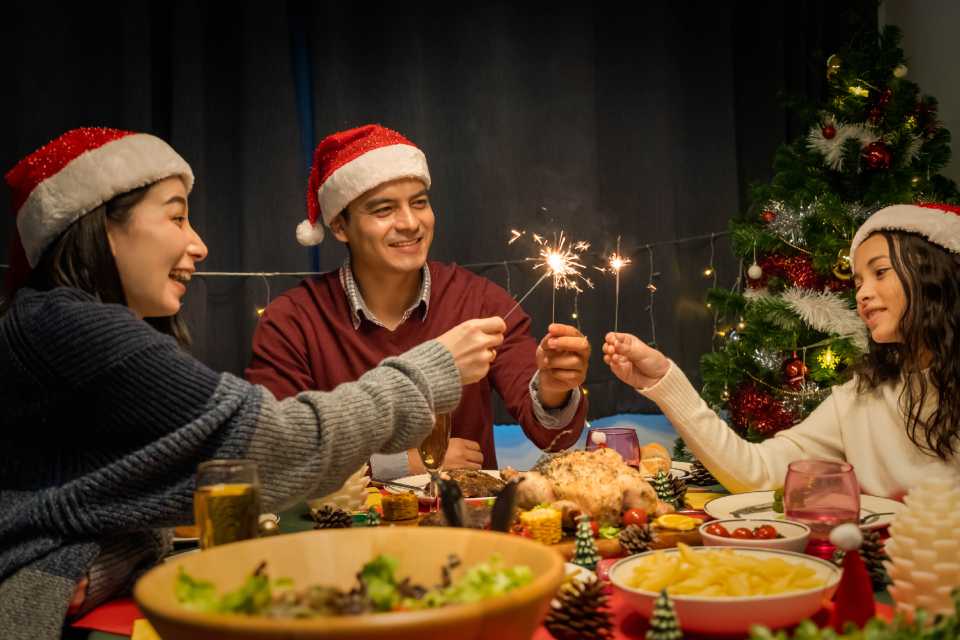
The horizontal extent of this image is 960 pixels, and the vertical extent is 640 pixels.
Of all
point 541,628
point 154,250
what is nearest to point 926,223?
point 541,628

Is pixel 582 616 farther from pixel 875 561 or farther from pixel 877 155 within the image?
pixel 877 155

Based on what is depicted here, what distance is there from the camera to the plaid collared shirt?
2715 mm

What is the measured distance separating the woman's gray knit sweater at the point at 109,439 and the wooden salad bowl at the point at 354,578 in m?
0.35

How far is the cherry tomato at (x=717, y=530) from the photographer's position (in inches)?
50.8

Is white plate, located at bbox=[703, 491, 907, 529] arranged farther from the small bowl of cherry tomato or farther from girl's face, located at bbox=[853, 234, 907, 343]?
girl's face, located at bbox=[853, 234, 907, 343]

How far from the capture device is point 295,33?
383 cm

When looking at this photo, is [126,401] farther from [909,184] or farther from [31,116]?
[909,184]

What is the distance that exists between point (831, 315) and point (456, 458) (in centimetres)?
142

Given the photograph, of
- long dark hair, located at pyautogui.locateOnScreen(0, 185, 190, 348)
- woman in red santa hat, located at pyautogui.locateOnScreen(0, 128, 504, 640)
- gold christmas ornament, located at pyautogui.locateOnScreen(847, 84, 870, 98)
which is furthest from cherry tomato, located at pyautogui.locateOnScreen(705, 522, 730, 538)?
gold christmas ornament, located at pyautogui.locateOnScreen(847, 84, 870, 98)

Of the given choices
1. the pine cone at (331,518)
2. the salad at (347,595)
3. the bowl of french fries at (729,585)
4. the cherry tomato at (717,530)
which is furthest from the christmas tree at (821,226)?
the salad at (347,595)

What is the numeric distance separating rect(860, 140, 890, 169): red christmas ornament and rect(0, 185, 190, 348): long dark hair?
2404mm

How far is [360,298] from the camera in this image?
2.74m

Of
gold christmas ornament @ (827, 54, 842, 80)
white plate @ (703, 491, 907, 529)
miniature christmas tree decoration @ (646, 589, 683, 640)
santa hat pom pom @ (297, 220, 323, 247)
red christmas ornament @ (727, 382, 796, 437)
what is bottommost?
red christmas ornament @ (727, 382, 796, 437)

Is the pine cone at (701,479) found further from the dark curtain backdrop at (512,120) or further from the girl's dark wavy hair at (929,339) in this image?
the dark curtain backdrop at (512,120)
